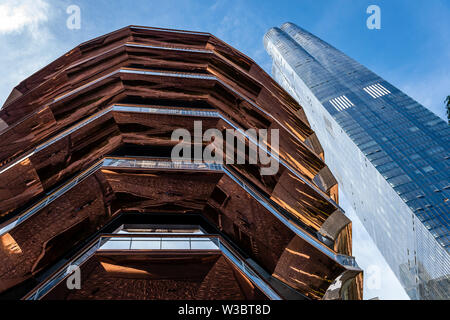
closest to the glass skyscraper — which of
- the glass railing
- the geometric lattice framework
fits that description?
the geometric lattice framework

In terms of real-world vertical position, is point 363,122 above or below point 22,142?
above

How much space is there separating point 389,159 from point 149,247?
8225 centimetres

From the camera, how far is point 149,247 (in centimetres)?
795

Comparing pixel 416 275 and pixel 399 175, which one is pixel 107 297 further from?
pixel 399 175

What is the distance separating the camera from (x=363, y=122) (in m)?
90.4

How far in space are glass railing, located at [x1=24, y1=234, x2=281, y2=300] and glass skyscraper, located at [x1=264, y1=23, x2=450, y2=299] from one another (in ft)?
210

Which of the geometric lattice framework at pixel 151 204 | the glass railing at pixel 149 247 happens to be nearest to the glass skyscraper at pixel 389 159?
the geometric lattice framework at pixel 151 204

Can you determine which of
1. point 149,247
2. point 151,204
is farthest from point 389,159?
point 149,247

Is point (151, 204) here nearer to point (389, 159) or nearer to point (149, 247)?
point (149, 247)

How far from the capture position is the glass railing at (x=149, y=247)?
24.6ft

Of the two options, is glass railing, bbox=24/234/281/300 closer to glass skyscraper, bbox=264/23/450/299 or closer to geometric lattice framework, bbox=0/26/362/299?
geometric lattice framework, bbox=0/26/362/299

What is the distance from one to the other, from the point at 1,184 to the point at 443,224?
73.5m

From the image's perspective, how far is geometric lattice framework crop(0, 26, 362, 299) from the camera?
8.03m
